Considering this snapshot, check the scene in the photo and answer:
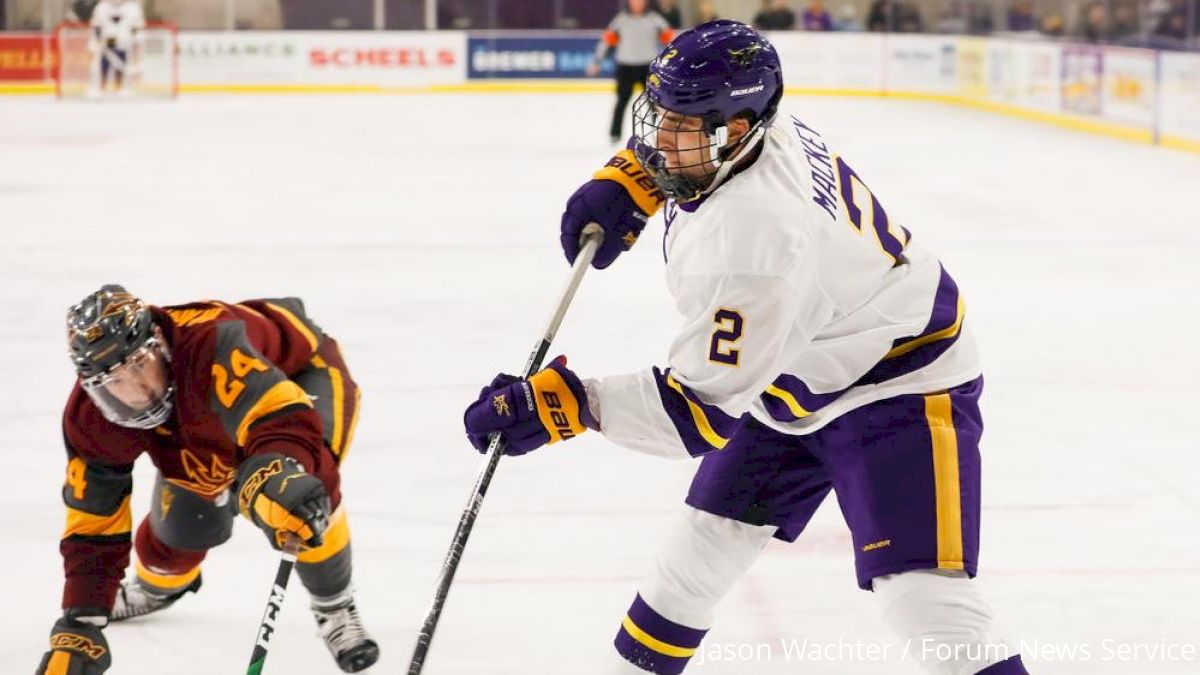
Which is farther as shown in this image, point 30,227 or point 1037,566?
point 30,227

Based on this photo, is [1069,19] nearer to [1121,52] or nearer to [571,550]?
[1121,52]

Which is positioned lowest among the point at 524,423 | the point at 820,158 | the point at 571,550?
the point at 571,550

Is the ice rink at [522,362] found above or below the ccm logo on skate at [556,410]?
below

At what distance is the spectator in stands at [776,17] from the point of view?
18172mm

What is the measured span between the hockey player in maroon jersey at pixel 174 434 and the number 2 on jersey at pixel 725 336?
715mm

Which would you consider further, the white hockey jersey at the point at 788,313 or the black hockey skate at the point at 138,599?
the black hockey skate at the point at 138,599

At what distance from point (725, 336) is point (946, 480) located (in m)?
0.44

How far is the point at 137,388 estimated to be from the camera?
270cm

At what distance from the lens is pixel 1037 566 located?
153 inches

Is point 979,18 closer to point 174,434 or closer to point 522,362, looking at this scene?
point 522,362

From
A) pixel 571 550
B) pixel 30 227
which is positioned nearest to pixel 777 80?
pixel 571 550

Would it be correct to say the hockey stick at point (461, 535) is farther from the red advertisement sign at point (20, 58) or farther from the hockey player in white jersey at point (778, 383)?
the red advertisement sign at point (20, 58)

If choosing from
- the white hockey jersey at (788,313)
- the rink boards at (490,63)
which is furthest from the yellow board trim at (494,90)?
the white hockey jersey at (788,313)

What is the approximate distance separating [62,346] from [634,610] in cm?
395
